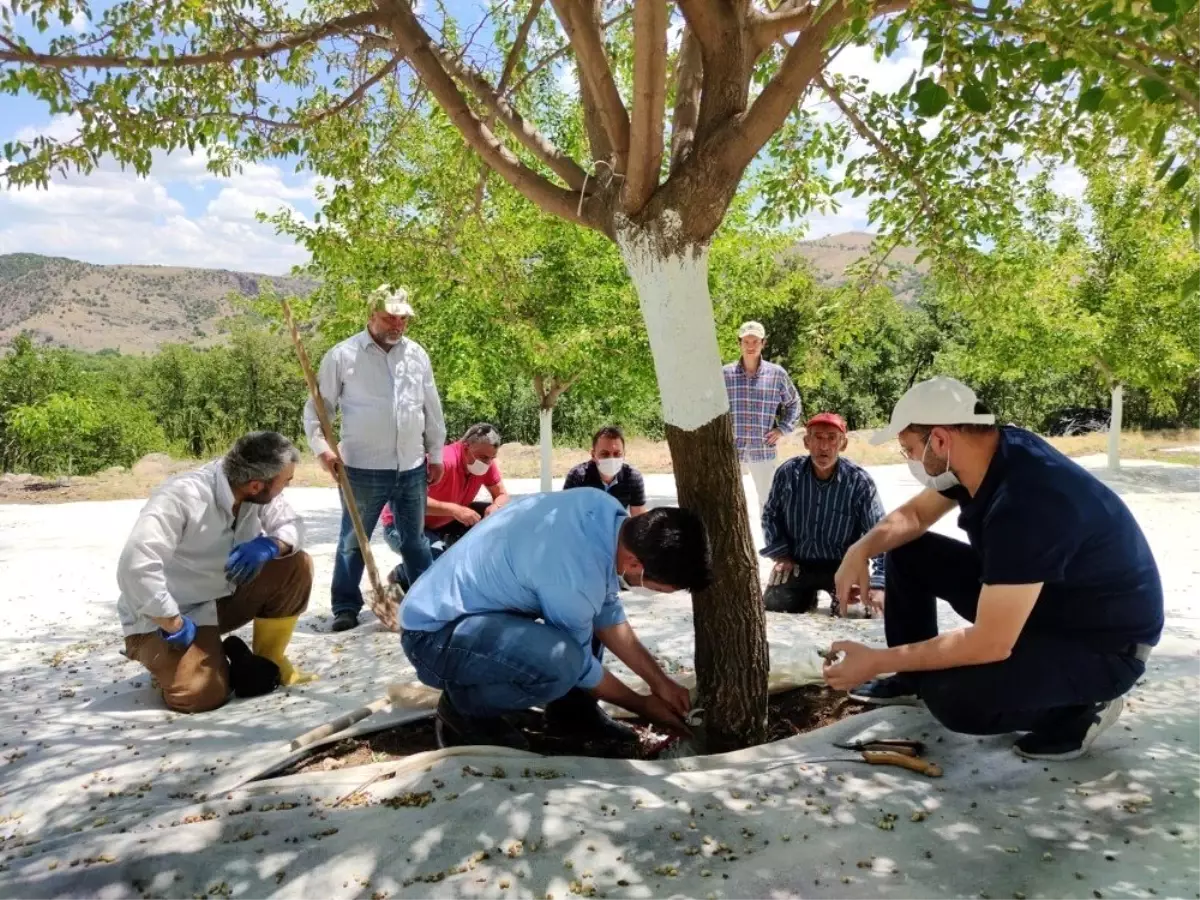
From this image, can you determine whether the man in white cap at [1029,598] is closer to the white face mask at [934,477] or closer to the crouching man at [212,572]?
the white face mask at [934,477]

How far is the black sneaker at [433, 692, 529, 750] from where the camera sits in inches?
124

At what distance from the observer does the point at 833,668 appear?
115 inches

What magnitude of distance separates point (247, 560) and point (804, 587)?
3.19m

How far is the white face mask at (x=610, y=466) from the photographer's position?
18.5 feet

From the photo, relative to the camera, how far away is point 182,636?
149 inches

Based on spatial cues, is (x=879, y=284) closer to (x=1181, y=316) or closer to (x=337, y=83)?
(x=337, y=83)

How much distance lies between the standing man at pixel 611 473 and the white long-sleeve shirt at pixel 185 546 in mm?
2044

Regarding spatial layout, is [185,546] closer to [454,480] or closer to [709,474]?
[454,480]

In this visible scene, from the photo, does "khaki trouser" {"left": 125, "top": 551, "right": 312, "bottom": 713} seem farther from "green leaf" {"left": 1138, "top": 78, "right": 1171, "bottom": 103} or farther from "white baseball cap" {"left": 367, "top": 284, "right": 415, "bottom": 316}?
"green leaf" {"left": 1138, "top": 78, "right": 1171, "bottom": 103}

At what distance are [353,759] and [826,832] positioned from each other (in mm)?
1734

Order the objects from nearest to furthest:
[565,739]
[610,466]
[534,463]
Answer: [565,739] → [610,466] → [534,463]

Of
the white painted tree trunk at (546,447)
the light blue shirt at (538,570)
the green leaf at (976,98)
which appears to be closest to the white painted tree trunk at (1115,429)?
the white painted tree trunk at (546,447)

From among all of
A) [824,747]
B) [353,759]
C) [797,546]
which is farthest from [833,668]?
[797,546]

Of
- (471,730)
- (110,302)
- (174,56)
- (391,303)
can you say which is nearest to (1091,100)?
(471,730)
